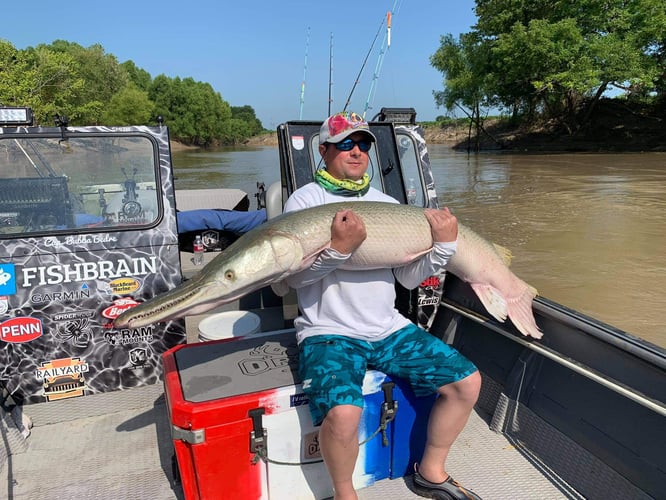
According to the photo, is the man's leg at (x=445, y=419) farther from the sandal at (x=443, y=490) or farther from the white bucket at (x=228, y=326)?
the white bucket at (x=228, y=326)

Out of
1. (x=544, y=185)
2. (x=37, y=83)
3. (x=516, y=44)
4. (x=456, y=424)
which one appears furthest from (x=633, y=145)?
(x=37, y=83)

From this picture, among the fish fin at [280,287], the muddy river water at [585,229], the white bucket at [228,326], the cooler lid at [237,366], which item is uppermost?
the fish fin at [280,287]

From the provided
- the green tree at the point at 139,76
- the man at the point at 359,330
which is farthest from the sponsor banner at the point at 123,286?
the green tree at the point at 139,76

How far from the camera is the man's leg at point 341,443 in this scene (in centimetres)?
189

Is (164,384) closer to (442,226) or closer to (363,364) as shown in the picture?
(363,364)

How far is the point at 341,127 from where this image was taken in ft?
7.55

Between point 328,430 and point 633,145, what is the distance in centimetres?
3489

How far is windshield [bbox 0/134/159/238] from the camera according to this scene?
278 cm

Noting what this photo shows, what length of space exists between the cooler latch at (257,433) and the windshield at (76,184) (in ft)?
5.08

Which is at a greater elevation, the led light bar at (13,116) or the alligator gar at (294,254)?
the led light bar at (13,116)

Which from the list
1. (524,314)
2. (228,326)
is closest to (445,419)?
(524,314)

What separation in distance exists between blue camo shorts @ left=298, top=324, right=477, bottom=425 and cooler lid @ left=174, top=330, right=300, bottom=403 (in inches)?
6.5

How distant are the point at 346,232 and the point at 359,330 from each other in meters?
0.56

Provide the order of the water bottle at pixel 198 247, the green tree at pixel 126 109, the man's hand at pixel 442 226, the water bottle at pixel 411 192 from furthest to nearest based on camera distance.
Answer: the green tree at pixel 126 109 < the water bottle at pixel 198 247 < the water bottle at pixel 411 192 < the man's hand at pixel 442 226
